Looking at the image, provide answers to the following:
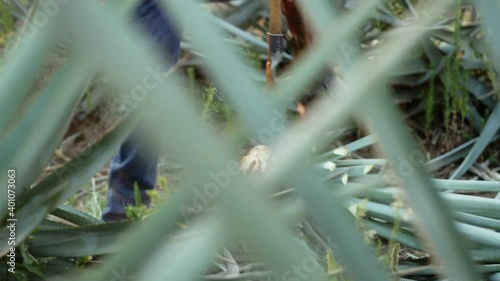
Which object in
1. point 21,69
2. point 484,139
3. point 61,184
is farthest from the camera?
Answer: point 484,139

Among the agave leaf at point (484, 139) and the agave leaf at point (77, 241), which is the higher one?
the agave leaf at point (484, 139)

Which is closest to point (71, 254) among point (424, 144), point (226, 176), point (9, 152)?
point (9, 152)

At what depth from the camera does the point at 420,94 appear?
1916mm

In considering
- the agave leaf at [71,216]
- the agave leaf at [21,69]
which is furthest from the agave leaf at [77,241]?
the agave leaf at [21,69]

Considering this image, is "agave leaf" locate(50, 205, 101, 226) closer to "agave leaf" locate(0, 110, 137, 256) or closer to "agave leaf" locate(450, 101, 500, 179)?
"agave leaf" locate(0, 110, 137, 256)

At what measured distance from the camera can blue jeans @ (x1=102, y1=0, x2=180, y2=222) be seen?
1448 mm

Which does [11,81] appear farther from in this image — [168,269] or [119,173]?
[119,173]

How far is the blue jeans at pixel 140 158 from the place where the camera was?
145 cm

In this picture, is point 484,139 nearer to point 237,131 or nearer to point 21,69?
point 237,131

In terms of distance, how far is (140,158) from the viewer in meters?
1.51

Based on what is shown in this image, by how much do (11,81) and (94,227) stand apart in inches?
18.2

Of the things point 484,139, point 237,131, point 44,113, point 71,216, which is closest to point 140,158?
point 71,216

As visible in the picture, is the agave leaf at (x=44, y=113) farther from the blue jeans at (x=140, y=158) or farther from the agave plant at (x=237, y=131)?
the blue jeans at (x=140, y=158)

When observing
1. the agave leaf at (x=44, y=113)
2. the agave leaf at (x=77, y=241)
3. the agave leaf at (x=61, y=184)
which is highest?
the agave leaf at (x=44, y=113)
